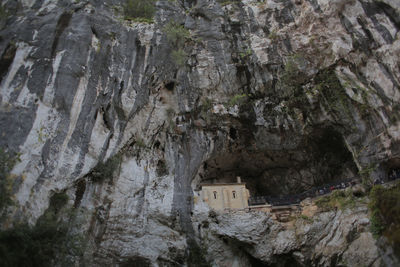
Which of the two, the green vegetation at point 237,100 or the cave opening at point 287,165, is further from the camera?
the cave opening at point 287,165

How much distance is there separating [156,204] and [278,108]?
9.17 metres

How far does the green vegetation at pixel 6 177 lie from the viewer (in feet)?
37.0

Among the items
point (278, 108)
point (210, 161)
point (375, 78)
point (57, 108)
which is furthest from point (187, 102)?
point (375, 78)

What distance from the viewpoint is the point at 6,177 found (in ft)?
38.6

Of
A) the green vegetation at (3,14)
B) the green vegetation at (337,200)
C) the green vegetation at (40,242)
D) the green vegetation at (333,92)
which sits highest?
the green vegetation at (3,14)

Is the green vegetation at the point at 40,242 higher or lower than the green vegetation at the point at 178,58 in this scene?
lower

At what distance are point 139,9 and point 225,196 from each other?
13.9 m

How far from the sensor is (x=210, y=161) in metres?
20.4

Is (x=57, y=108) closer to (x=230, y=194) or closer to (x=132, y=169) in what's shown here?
(x=132, y=169)

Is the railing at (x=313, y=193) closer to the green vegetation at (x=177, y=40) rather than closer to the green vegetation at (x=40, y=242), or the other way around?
the green vegetation at (x=177, y=40)

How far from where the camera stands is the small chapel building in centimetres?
1839

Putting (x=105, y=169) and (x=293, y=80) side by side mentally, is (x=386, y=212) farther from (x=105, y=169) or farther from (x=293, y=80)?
(x=105, y=169)

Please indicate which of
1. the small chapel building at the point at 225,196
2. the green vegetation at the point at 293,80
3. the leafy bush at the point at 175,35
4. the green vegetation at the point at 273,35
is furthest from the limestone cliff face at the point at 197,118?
the small chapel building at the point at 225,196

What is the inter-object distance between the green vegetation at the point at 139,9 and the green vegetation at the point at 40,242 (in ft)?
45.2
